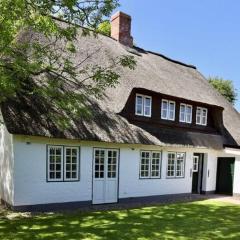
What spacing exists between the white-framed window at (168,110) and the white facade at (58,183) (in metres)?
1.70

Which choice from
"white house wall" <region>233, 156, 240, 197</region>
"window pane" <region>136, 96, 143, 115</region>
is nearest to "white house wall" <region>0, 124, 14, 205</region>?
"window pane" <region>136, 96, 143, 115</region>

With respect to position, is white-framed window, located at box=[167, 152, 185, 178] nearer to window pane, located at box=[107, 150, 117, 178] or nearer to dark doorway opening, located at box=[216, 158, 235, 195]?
dark doorway opening, located at box=[216, 158, 235, 195]

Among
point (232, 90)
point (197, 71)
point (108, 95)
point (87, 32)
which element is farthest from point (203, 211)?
point (232, 90)

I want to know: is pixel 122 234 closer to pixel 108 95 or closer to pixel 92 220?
pixel 92 220

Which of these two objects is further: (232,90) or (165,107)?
(232,90)

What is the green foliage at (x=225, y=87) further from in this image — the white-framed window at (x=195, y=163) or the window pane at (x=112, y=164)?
the window pane at (x=112, y=164)

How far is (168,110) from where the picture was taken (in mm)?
18844

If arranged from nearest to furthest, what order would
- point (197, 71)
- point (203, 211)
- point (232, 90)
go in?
point (203, 211) → point (197, 71) → point (232, 90)

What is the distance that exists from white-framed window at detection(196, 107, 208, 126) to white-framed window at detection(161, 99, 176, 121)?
2.13 meters

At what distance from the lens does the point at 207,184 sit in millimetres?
20484

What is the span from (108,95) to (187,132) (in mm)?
5170

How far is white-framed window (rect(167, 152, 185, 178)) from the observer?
60.1ft

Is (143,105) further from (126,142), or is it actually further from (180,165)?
(180,165)

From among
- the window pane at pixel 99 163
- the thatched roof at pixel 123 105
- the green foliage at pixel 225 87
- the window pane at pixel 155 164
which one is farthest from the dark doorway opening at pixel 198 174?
the green foliage at pixel 225 87
